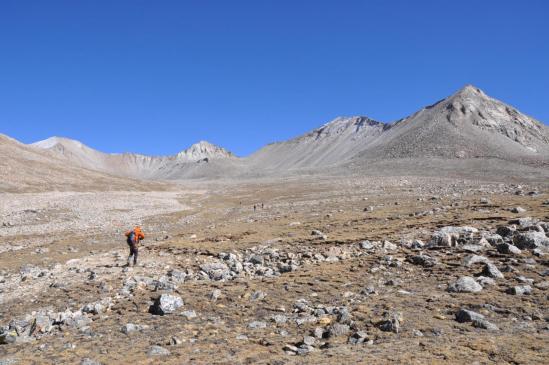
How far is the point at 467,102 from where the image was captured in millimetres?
196750

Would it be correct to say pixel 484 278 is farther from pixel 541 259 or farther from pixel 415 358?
pixel 415 358

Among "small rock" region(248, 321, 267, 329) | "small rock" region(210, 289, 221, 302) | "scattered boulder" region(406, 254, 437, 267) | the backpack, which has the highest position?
the backpack

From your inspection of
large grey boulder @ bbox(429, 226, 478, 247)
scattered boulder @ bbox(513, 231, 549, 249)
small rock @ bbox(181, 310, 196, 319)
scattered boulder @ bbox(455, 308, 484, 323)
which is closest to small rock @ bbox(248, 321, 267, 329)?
small rock @ bbox(181, 310, 196, 319)

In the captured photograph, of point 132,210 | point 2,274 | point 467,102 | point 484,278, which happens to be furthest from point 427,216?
point 467,102

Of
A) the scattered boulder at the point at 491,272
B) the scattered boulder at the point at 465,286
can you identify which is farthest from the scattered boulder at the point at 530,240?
the scattered boulder at the point at 465,286

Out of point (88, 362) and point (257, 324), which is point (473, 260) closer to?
point (257, 324)

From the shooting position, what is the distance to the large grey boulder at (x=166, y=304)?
482 inches

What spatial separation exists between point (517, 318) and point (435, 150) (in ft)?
499

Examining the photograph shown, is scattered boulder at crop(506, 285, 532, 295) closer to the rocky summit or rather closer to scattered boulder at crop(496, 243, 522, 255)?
the rocky summit

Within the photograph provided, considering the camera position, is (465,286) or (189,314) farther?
(465,286)

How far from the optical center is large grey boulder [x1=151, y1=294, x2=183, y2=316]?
12.2 meters

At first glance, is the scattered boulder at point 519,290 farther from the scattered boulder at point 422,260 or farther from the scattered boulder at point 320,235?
the scattered boulder at point 320,235

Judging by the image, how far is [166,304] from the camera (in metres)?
12.4

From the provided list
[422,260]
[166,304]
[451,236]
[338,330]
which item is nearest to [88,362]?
[166,304]
